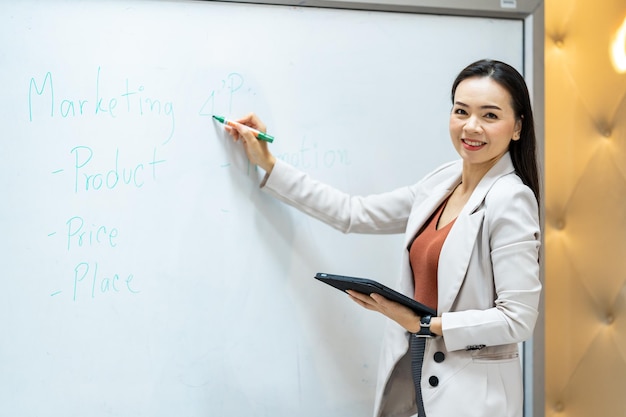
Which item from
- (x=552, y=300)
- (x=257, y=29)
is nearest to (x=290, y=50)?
(x=257, y=29)

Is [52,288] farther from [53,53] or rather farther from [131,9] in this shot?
[131,9]

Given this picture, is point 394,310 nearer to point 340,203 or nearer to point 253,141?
point 340,203

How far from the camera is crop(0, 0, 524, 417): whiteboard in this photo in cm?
137

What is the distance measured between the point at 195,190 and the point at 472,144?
0.56 m

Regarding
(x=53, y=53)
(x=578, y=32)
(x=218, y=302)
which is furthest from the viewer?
(x=578, y=32)

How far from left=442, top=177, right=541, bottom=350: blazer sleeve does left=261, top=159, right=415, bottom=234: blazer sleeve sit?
288 millimetres

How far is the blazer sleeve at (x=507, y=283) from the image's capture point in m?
1.23

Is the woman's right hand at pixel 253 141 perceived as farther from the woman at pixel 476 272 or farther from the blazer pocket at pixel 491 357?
the blazer pocket at pixel 491 357

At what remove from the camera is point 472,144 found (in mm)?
1308

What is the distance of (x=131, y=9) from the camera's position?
4.60 ft

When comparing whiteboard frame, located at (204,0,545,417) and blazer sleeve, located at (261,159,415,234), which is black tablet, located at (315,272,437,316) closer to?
blazer sleeve, located at (261,159,415,234)

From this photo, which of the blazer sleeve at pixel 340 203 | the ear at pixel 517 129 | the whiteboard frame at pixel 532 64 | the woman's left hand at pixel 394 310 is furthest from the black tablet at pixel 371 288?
the whiteboard frame at pixel 532 64

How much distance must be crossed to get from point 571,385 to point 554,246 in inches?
13.1

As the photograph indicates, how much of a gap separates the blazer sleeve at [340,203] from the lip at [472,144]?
24 cm
